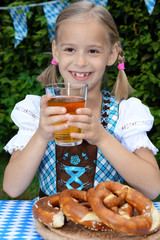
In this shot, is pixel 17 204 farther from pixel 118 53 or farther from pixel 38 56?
pixel 38 56

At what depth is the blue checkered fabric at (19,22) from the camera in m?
3.21

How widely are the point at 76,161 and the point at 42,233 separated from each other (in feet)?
2.30

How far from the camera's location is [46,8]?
10.2 feet

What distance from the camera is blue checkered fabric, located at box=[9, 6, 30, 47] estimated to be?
127 inches

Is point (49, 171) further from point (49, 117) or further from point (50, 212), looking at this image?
point (50, 212)

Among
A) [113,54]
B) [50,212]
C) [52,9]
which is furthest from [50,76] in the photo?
[52,9]

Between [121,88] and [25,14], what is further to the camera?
[25,14]

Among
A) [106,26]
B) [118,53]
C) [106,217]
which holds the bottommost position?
[106,217]

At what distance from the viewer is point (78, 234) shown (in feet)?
3.16

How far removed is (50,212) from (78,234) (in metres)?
0.12

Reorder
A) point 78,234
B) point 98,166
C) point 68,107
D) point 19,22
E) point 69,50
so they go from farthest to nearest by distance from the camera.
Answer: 1. point 19,22
2. point 98,166
3. point 69,50
4. point 68,107
5. point 78,234

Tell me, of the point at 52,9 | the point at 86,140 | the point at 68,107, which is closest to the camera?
the point at 68,107

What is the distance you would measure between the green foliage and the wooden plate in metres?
1.93

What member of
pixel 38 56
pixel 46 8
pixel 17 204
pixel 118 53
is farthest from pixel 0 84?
pixel 17 204
